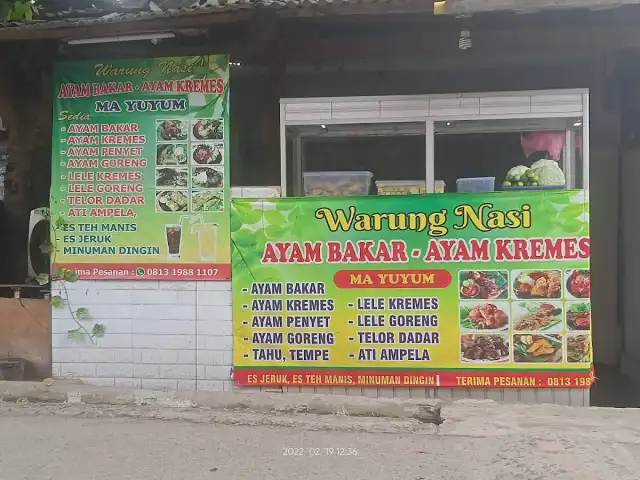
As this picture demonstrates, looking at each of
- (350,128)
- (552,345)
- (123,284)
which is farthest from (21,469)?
(552,345)

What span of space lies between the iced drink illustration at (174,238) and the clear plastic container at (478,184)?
2572mm

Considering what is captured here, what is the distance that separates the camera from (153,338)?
605cm

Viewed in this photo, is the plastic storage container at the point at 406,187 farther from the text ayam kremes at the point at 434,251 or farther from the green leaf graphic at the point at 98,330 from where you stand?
the green leaf graphic at the point at 98,330

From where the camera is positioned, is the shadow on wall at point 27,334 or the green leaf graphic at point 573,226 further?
the shadow on wall at point 27,334

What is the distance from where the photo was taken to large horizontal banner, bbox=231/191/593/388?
555 cm

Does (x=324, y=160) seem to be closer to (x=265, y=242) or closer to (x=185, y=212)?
(x=265, y=242)

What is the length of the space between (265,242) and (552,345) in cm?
263

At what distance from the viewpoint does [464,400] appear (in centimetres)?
562

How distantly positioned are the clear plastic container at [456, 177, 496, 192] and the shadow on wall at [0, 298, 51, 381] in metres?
4.09

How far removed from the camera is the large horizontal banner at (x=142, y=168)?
596cm

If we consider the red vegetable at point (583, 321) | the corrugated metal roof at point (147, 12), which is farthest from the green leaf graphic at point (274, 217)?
the red vegetable at point (583, 321)

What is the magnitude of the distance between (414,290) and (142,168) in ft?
8.90

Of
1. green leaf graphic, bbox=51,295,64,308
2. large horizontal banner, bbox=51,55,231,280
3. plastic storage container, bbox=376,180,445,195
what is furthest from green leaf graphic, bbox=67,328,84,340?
plastic storage container, bbox=376,180,445,195

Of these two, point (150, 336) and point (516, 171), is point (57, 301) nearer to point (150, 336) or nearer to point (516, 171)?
point (150, 336)
